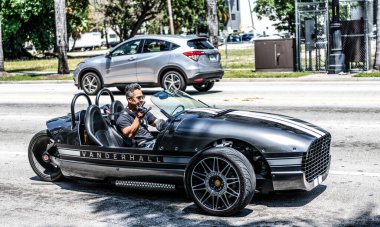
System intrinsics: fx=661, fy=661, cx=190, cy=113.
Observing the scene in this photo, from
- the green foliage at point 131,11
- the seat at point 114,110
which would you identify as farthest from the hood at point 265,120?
the green foliage at point 131,11

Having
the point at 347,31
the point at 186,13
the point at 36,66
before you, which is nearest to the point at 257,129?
the point at 347,31

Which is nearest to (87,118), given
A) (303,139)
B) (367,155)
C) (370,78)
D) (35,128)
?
(303,139)

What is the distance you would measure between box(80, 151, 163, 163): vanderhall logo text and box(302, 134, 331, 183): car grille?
5.04 feet

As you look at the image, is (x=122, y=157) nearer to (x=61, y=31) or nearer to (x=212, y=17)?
(x=61, y=31)

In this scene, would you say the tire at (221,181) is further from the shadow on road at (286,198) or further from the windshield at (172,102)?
the windshield at (172,102)

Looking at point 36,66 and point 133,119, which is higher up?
point 133,119

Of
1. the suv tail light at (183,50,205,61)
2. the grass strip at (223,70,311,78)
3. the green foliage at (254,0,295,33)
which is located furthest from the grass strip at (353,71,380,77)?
the green foliage at (254,0,295,33)

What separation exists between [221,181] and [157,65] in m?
13.0

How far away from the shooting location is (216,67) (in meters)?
19.1

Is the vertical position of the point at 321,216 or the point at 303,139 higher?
the point at 303,139

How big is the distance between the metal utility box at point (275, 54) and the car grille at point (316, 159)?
19.3 meters

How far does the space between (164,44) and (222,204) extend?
13.2 m

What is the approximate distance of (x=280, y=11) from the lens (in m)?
46.7

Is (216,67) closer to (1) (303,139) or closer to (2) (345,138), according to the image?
(2) (345,138)
